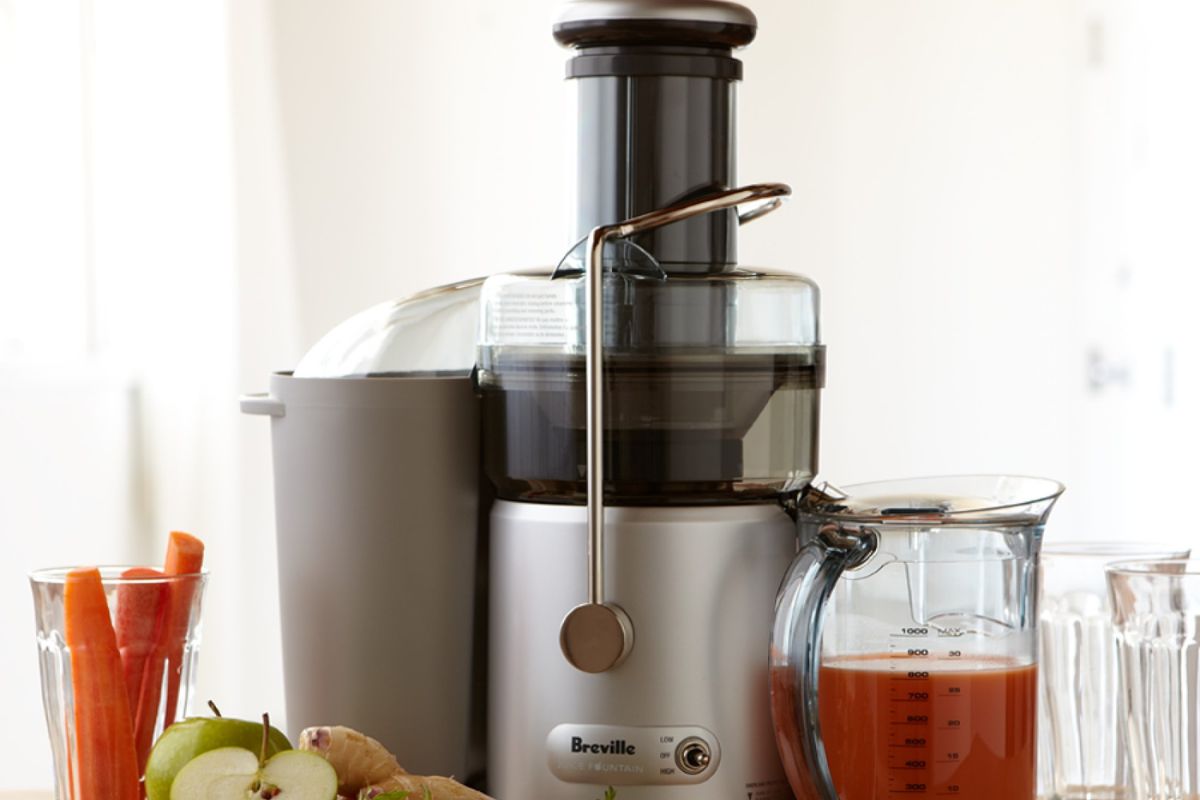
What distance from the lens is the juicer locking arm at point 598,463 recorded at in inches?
32.7

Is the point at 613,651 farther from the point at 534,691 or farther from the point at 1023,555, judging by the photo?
the point at 1023,555

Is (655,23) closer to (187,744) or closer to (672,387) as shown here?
(672,387)

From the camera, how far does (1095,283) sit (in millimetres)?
2688

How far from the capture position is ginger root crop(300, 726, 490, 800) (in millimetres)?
820

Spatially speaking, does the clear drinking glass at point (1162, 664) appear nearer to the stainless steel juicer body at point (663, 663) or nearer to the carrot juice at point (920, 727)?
the carrot juice at point (920, 727)

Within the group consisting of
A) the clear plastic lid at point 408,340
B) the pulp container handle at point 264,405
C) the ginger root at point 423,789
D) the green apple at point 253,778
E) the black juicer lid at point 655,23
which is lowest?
the ginger root at point 423,789

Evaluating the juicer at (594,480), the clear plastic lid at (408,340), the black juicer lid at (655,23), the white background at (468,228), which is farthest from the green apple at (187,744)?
the white background at (468,228)

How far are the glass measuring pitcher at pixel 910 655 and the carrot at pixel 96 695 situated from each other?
369mm

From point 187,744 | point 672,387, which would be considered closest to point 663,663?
point 672,387

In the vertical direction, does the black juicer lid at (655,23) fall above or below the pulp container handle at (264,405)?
above

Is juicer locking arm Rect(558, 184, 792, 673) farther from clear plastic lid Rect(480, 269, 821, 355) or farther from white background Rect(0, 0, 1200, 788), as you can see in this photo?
white background Rect(0, 0, 1200, 788)

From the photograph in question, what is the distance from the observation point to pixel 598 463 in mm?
832

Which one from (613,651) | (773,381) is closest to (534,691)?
(613,651)

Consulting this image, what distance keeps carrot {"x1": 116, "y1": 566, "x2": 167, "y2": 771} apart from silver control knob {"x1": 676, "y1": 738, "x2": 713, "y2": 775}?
1.01ft
